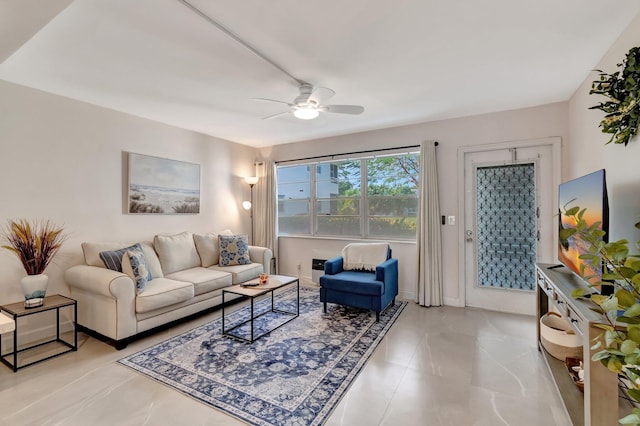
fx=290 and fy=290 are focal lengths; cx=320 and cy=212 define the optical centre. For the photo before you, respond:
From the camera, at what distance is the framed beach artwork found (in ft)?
12.3

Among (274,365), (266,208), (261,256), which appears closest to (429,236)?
(261,256)

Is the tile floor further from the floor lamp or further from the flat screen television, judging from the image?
the floor lamp

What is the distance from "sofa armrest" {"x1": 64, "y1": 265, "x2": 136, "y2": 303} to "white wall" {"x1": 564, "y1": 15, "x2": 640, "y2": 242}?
13.3ft

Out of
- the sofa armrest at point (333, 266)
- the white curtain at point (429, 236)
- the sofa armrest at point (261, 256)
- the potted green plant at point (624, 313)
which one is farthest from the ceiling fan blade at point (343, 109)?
the sofa armrest at point (261, 256)

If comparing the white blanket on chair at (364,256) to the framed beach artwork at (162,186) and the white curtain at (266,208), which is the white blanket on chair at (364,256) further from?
the framed beach artwork at (162,186)

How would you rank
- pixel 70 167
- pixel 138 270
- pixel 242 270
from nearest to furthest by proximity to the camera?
pixel 138 270 → pixel 70 167 → pixel 242 270

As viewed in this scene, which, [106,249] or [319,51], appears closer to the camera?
[319,51]

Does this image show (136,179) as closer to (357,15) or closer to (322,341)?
(322,341)

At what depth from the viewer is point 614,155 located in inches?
88.4

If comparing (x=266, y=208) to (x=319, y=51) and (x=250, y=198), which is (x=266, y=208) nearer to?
(x=250, y=198)

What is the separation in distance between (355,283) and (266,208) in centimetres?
261

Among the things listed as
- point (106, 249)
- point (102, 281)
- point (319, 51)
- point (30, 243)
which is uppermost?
point (319, 51)

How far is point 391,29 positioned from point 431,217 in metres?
2.60

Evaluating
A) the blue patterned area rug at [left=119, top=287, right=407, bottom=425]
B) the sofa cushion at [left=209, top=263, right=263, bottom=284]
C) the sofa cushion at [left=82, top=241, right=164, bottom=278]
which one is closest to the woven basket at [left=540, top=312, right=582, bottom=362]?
the blue patterned area rug at [left=119, top=287, right=407, bottom=425]
